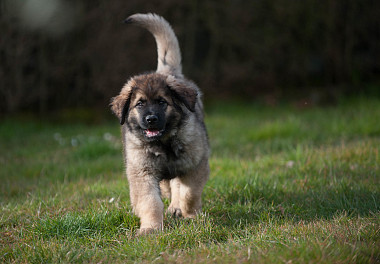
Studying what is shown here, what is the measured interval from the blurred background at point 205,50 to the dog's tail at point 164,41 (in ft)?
12.8

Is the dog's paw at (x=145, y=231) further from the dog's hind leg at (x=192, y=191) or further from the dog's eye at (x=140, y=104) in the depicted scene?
the dog's eye at (x=140, y=104)

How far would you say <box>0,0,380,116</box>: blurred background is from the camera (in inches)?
303

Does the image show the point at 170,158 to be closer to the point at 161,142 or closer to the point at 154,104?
the point at 161,142

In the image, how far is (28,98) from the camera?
784cm

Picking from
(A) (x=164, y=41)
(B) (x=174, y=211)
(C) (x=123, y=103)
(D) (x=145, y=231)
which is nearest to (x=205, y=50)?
(A) (x=164, y=41)

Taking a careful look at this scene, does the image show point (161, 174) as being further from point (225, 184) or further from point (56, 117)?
point (56, 117)

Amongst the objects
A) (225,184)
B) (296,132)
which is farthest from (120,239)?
(296,132)

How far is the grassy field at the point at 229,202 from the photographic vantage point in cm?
241

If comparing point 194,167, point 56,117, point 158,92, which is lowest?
point 56,117

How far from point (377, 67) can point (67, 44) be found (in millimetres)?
5665

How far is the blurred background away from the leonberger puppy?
480 cm

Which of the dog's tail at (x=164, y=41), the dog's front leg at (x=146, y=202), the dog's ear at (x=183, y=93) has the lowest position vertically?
the dog's front leg at (x=146, y=202)

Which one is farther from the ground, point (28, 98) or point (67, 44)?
point (67, 44)

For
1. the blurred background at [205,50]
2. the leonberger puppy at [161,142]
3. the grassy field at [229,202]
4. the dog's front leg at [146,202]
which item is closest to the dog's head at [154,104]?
the leonberger puppy at [161,142]
